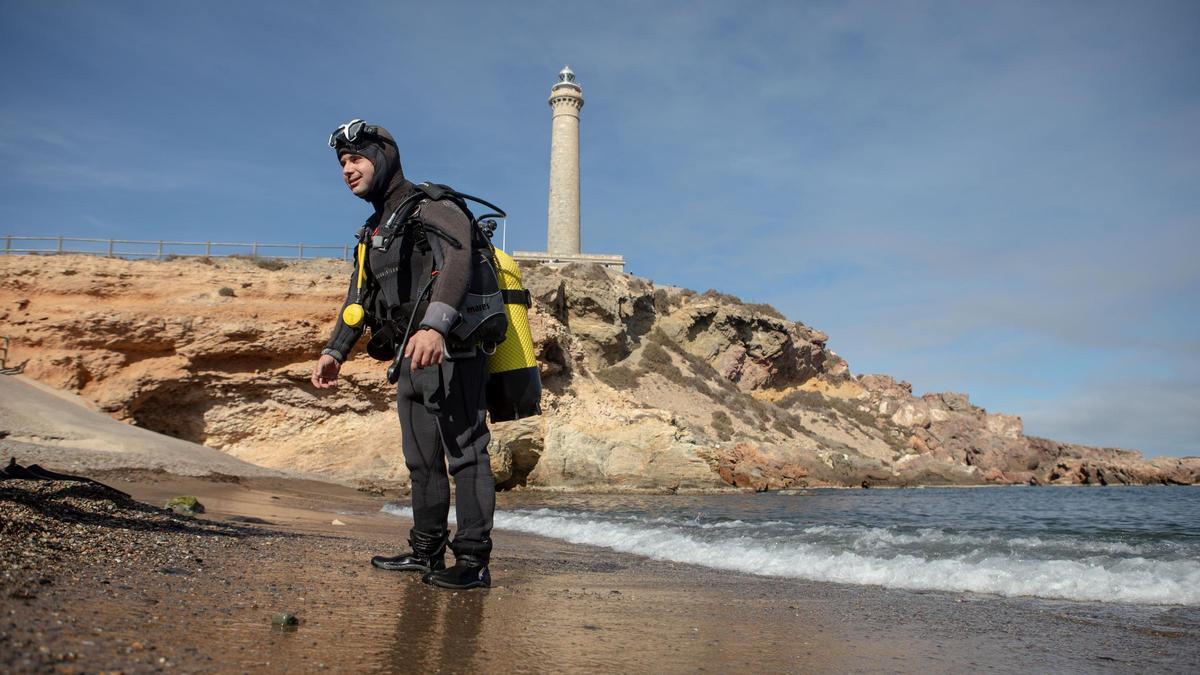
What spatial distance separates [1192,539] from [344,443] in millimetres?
16839

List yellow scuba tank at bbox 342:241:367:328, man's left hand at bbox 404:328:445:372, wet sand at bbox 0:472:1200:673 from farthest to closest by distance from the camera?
yellow scuba tank at bbox 342:241:367:328 < man's left hand at bbox 404:328:445:372 < wet sand at bbox 0:472:1200:673

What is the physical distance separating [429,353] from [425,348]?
25 millimetres

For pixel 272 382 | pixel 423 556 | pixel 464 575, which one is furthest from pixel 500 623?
pixel 272 382

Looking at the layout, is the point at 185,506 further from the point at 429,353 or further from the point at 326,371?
the point at 429,353

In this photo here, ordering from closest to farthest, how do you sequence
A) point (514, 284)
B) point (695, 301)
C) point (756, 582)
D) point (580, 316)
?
1. point (514, 284)
2. point (756, 582)
3. point (580, 316)
4. point (695, 301)

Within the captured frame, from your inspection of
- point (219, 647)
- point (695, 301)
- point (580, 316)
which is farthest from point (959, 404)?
point (219, 647)

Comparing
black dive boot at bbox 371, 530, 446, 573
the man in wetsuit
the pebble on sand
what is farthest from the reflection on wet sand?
the pebble on sand

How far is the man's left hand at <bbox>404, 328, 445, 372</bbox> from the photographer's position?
10.2ft

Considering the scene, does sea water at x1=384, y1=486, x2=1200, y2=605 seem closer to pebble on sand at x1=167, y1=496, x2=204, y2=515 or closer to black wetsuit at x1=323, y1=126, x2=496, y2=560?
black wetsuit at x1=323, y1=126, x2=496, y2=560

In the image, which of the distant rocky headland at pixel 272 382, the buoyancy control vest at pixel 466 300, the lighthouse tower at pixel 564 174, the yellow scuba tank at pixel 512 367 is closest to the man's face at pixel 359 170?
the buoyancy control vest at pixel 466 300

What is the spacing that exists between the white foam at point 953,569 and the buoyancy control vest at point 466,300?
249 cm

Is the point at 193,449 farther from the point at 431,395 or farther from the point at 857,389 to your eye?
the point at 857,389

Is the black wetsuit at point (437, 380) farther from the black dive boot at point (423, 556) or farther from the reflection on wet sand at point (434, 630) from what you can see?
the reflection on wet sand at point (434, 630)

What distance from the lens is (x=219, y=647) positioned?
1924 millimetres
